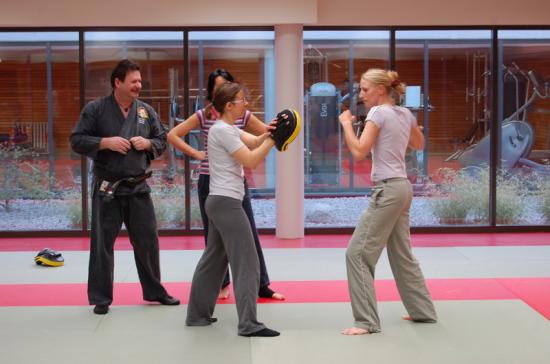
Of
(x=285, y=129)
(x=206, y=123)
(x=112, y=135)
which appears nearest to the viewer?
(x=285, y=129)

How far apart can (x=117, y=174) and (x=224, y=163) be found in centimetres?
104

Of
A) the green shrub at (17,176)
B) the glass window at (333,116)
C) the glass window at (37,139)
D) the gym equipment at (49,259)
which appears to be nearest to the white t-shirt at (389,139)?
the gym equipment at (49,259)

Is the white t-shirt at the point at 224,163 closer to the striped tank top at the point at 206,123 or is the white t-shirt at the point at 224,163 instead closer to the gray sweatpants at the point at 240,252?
the gray sweatpants at the point at 240,252

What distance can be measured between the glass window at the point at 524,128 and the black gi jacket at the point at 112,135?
Result: 5.08 metres

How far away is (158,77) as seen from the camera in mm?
9484

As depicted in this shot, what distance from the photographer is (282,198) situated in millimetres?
9242

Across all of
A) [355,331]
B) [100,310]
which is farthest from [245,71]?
[355,331]

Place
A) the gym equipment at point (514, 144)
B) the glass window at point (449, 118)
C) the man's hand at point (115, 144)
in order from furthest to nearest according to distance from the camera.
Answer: the gym equipment at point (514, 144)
the glass window at point (449, 118)
the man's hand at point (115, 144)

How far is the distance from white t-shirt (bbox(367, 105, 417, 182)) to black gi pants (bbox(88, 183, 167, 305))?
5.57ft

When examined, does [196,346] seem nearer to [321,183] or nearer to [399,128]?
[399,128]

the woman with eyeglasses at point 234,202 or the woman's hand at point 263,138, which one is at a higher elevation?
the woman's hand at point 263,138

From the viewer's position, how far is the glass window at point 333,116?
9469mm

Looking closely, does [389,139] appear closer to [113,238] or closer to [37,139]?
[113,238]
